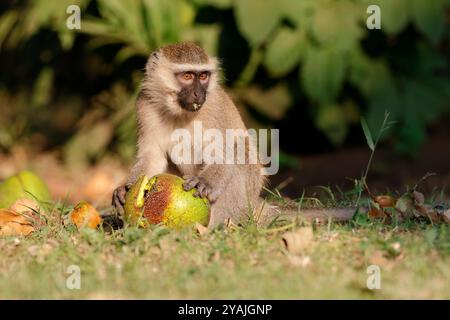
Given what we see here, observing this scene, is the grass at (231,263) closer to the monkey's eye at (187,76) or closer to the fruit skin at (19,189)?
the fruit skin at (19,189)

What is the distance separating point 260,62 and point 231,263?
19.4 feet

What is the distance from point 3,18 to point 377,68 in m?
4.98

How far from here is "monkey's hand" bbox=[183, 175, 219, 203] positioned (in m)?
5.96

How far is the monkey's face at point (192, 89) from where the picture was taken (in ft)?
21.6

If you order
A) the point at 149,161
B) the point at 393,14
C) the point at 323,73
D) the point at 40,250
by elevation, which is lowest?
the point at 40,250

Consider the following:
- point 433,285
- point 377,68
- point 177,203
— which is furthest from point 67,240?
point 377,68

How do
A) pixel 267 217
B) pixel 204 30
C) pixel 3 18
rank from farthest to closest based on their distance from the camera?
pixel 3 18, pixel 204 30, pixel 267 217

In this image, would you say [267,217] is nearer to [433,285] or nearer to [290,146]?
[433,285]

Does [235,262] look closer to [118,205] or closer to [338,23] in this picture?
[118,205]

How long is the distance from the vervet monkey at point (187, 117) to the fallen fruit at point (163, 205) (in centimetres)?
67

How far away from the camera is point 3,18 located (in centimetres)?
1125

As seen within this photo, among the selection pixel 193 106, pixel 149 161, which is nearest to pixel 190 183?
pixel 193 106

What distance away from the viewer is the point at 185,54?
22.5 ft

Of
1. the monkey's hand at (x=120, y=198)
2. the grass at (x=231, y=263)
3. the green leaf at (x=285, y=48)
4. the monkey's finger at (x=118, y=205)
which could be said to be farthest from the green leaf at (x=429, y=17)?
the monkey's finger at (x=118, y=205)
